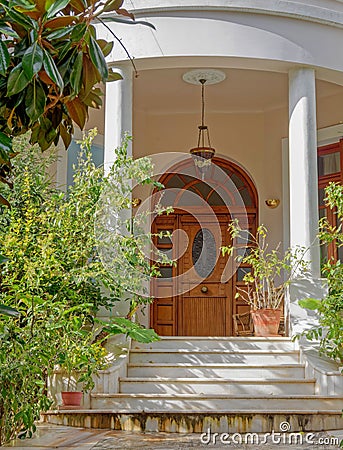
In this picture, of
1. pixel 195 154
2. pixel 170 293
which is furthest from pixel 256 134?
Answer: pixel 170 293

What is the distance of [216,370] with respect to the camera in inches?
253

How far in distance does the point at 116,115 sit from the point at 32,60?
5.46 metres

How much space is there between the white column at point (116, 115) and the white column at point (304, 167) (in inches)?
71.2

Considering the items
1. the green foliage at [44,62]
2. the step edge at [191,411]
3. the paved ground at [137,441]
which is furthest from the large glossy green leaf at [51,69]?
the step edge at [191,411]

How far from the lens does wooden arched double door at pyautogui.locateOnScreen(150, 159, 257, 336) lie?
9625 mm

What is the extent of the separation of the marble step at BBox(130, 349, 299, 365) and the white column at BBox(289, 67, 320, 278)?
0.93 m

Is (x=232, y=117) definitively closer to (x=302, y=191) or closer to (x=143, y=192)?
(x=143, y=192)

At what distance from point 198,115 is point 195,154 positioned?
1.25 metres

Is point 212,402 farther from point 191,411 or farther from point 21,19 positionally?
point 21,19

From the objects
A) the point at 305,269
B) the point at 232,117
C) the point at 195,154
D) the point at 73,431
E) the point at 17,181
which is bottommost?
the point at 73,431

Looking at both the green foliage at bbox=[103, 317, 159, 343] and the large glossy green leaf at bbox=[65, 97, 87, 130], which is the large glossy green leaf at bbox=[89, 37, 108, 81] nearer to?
the large glossy green leaf at bbox=[65, 97, 87, 130]

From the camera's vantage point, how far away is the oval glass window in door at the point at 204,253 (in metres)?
9.77

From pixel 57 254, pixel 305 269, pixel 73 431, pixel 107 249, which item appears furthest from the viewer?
pixel 305 269

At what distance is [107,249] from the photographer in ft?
21.0
